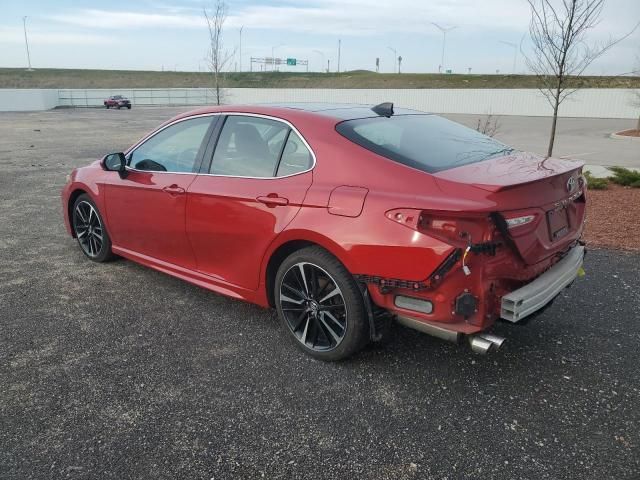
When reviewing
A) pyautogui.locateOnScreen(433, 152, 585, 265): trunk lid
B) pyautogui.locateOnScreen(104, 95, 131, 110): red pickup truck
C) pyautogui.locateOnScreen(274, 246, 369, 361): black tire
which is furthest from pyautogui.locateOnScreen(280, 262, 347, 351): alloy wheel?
pyautogui.locateOnScreen(104, 95, 131, 110): red pickup truck

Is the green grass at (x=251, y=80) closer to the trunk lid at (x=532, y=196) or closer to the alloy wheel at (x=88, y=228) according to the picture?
the alloy wheel at (x=88, y=228)

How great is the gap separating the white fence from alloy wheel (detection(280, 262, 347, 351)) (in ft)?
115

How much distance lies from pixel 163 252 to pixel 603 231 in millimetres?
5196

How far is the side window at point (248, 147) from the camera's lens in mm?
3680

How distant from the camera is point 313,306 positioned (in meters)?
3.46

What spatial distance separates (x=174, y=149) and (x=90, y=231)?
1.64m

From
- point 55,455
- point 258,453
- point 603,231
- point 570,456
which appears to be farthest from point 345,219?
point 603,231

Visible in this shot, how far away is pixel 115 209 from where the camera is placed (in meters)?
4.89

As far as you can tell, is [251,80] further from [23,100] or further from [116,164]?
[116,164]

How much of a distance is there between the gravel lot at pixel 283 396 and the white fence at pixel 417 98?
34.5 m

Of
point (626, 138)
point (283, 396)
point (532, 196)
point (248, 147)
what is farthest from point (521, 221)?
point (626, 138)

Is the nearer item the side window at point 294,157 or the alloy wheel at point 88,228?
the side window at point 294,157

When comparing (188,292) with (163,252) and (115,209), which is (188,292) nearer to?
(163,252)

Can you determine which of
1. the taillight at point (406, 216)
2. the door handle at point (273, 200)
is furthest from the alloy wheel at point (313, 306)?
the taillight at point (406, 216)
